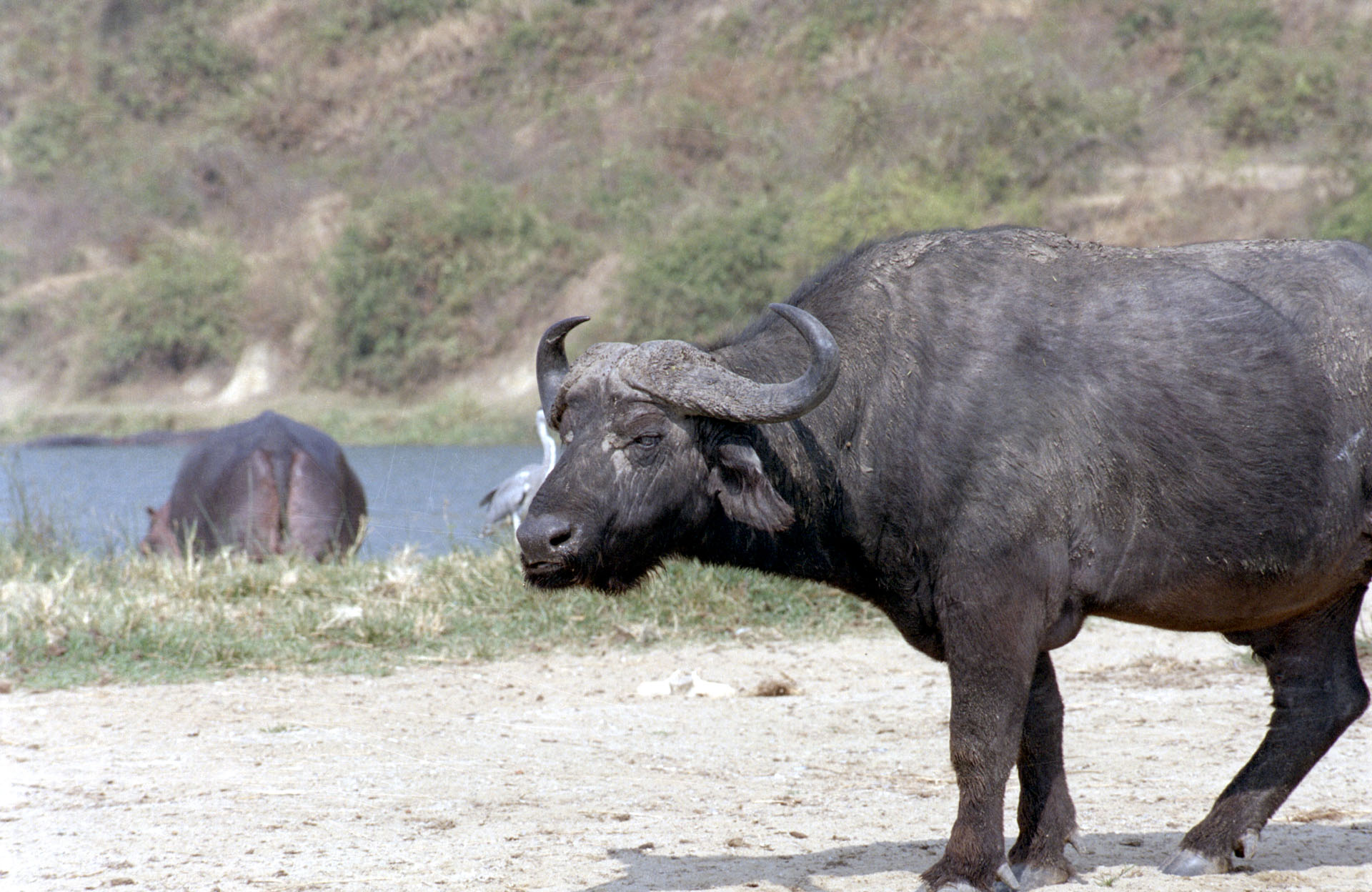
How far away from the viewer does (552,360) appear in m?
4.74

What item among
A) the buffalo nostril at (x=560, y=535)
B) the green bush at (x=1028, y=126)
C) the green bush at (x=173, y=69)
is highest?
the green bush at (x=173, y=69)

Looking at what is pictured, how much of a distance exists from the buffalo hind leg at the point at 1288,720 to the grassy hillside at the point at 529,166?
1015 inches

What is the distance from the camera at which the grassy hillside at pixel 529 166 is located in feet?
123

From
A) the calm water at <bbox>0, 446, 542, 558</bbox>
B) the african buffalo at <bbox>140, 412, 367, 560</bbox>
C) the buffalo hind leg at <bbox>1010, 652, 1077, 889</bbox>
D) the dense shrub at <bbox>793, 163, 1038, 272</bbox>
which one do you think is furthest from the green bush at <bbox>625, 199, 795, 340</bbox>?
the buffalo hind leg at <bbox>1010, 652, 1077, 889</bbox>

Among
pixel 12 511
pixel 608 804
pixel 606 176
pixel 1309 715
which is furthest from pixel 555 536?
pixel 606 176

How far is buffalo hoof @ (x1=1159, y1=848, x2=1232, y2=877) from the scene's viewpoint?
Answer: 14.7ft

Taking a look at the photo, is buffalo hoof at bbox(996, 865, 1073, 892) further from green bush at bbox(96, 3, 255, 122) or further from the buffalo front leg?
green bush at bbox(96, 3, 255, 122)

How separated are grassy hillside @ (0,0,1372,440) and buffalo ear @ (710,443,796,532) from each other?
86.2 feet

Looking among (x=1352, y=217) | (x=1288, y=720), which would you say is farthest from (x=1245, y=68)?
(x=1288, y=720)

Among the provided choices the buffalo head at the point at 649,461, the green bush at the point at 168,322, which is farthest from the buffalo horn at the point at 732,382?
the green bush at the point at 168,322

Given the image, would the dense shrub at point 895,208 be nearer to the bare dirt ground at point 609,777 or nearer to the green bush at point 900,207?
the green bush at point 900,207

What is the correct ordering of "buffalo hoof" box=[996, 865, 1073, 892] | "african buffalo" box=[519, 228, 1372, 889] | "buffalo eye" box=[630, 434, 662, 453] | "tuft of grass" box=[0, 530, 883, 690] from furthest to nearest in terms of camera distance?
"tuft of grass" box=[0, 530, 883, 690] → "buffalo hoof" box=[996, 865, 1073, 892] → "buffalo eye" box=[630, 434, 662, 453] → "african buffalo" box=[519, 228, 1372, 889]

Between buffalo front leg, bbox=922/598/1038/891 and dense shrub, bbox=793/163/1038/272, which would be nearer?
buffalo front leg, bbox=922/598/1038/891

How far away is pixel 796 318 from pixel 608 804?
87.3 inches
